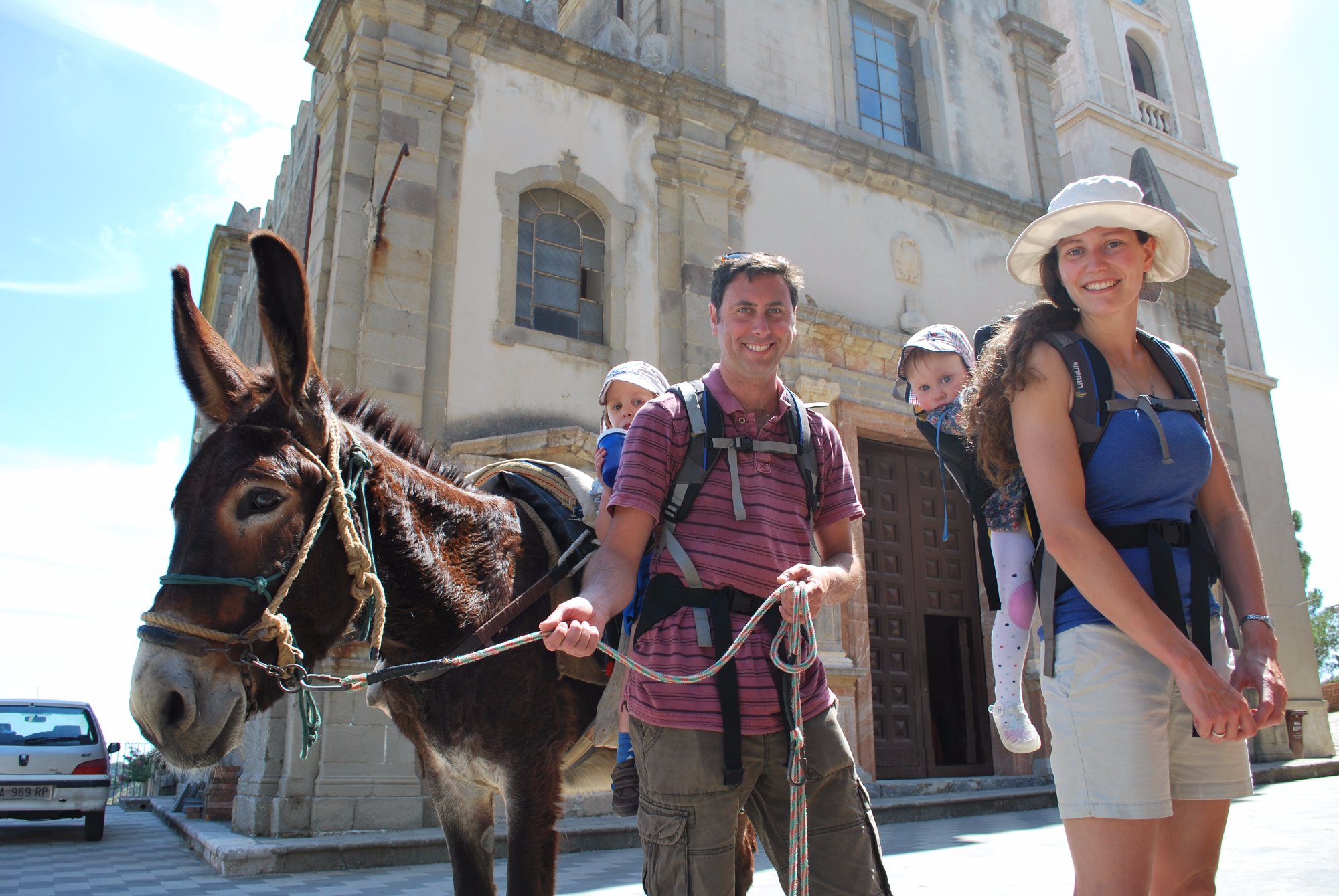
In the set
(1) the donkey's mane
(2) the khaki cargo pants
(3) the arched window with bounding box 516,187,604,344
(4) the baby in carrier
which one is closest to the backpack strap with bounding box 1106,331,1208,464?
(4) the baby in carrier

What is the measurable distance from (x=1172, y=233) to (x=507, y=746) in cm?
240

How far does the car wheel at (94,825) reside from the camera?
10.2m

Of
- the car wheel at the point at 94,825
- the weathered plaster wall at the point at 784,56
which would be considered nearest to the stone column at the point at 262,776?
the car wheel at the point at 94,825

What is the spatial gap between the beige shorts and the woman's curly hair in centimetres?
50

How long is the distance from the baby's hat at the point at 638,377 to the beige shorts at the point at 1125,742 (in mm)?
2399

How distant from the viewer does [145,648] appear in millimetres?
2209

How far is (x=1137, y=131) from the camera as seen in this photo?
59.5ft

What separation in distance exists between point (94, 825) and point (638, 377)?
31.9ft

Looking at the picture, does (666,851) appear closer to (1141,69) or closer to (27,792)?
(27,792)

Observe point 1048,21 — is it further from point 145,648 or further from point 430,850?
point 145,648

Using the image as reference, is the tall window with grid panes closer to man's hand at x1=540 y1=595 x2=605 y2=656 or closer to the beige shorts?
the beige shorts

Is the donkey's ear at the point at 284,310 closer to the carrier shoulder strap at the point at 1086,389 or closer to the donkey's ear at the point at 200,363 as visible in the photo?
the donkey's ear at the point at 200,363

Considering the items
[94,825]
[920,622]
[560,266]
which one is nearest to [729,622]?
[560,266]

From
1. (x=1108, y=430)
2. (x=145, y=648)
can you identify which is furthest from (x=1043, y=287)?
(x=145, y=648)
